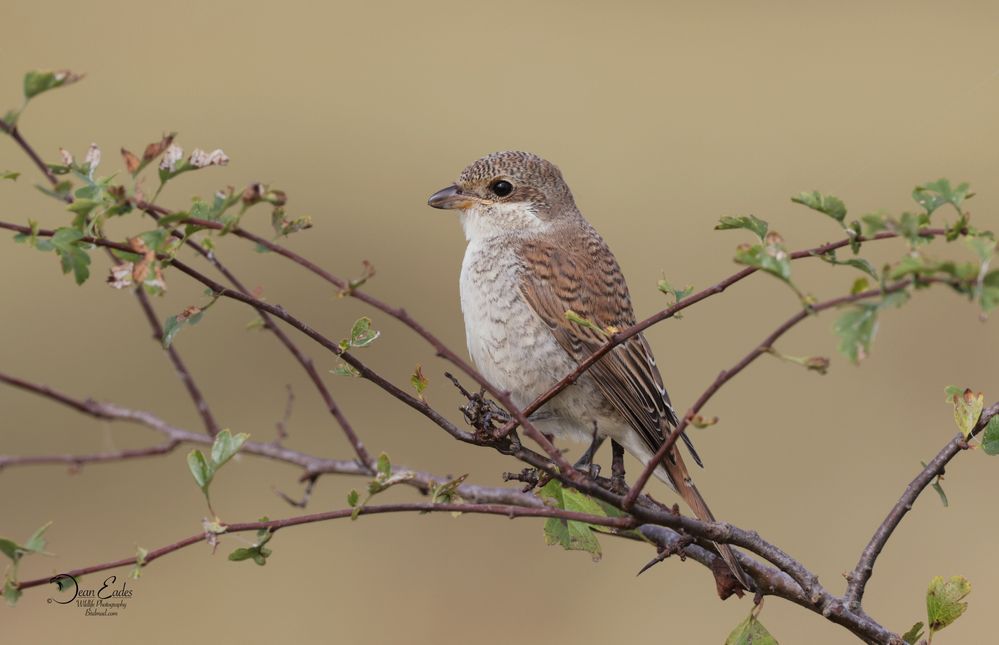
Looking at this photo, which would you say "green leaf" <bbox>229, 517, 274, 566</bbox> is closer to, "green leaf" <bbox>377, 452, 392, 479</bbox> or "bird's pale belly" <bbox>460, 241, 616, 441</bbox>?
"green leaf" <bbox>377, 452, 392, 479</bbox>

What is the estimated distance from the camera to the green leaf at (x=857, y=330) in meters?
1.34

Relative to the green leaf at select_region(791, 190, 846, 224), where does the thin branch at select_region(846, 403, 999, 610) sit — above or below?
below

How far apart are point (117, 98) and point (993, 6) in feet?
25.0

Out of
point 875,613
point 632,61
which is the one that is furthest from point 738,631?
point 632,61

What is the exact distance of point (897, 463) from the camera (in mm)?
6426

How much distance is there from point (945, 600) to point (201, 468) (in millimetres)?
1312

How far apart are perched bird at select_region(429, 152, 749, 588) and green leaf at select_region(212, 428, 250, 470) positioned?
1229 millimetres

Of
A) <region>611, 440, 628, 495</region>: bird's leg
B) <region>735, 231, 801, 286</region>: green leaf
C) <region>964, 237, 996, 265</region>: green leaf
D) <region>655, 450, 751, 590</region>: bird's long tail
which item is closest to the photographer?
<region>964, 237, 996, 265</region>: green leaf

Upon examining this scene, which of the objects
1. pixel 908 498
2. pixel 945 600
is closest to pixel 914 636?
pixel 945 600

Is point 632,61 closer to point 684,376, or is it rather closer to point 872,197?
point 872,197

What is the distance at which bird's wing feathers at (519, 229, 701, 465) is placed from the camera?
303cm

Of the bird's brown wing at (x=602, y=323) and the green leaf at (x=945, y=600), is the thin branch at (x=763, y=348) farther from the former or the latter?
the bird's brown wing at (x=602, y=323)

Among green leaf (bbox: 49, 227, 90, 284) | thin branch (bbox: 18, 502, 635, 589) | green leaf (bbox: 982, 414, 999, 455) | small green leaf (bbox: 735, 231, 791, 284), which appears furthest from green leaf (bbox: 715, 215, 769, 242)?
green leaf (bbox: 49, 227, 90, 284)

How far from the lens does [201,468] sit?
185 centimetres
